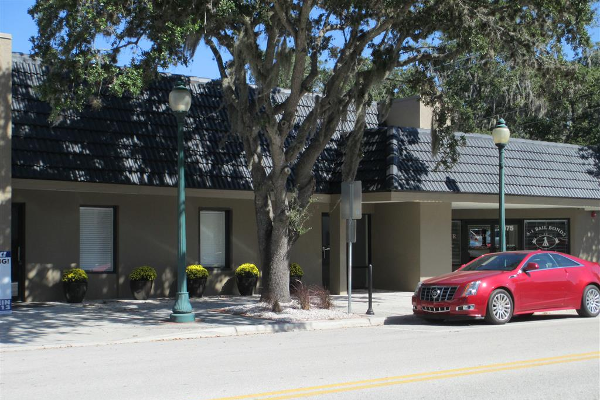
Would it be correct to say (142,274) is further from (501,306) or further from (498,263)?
(501,306)

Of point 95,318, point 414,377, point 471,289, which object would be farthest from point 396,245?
point 414,377

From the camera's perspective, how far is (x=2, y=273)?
15641mm

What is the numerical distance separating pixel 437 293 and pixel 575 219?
46.5 feet

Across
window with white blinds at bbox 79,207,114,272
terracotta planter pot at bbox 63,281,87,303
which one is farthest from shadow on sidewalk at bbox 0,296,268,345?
window with white blinds at bbox 79,207,114,272

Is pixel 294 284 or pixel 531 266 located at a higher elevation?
pixel 531 266

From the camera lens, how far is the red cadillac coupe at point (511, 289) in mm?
15133

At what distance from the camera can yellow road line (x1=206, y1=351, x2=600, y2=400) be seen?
824 centimetres

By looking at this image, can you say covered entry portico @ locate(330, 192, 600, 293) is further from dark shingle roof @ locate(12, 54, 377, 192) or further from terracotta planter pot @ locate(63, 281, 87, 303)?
terracotta planter pot @ locate(63, 281, 87, 303)

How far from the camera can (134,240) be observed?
20.1 meters

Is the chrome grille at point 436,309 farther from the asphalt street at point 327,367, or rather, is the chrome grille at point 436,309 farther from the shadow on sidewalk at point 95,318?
the shadow on sidewalk at point 95,318

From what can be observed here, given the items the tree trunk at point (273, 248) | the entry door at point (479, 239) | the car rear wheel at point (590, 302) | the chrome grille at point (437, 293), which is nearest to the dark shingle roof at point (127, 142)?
the tree trunk at point (273, 248)

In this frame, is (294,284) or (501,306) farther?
(294,284)

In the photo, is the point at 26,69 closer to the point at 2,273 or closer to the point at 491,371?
the point at 2,273

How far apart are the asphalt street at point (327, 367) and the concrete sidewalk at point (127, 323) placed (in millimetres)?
385
